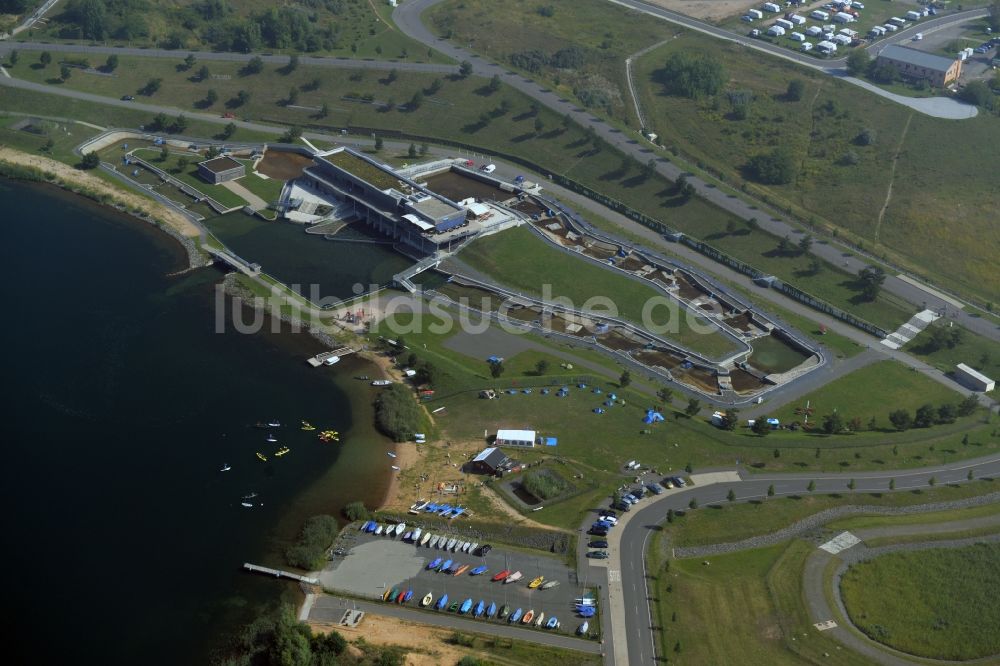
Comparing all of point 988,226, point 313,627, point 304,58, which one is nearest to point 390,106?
point 304,58

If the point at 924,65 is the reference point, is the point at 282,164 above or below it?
below

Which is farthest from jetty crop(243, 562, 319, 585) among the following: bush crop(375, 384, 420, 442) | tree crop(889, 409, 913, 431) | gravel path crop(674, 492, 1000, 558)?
tree crop(889, 409, 913, 431)

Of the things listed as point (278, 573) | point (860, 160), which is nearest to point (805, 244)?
point (860, 160)

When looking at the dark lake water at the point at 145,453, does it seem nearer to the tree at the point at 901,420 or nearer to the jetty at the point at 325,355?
the jetty at the point at 325,355

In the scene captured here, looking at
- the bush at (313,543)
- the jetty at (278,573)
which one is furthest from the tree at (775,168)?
the jetty at (278,573)

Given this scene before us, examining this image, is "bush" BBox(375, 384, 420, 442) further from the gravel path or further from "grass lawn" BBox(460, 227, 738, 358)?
the gravel path

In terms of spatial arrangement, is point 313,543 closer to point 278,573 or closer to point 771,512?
point 278,573
